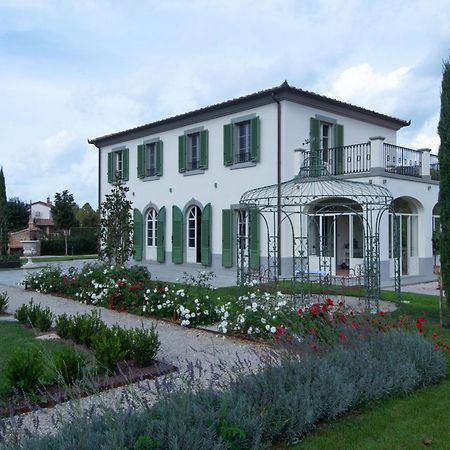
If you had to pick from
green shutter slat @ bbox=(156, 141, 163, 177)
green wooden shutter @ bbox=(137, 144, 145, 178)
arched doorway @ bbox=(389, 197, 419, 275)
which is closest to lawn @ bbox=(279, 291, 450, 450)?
arched doorway @ bbox=(389, 197, 419, 275)

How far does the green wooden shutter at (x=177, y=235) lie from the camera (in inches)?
802

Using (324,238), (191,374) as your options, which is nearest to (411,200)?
(324,238)

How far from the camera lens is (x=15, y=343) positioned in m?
7.07

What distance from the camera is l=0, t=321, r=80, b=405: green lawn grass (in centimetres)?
516

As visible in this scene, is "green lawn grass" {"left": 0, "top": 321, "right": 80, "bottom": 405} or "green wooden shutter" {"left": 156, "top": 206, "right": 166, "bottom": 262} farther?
"green wooden shutter" {"left": 156, "top": 206, "right": 166, "bottom": 262}

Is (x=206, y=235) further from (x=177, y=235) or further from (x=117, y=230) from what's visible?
(x=117, y=230)

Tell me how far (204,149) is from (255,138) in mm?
2746

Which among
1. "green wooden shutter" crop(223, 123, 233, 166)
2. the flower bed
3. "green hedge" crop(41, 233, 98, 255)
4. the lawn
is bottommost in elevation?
the lawn

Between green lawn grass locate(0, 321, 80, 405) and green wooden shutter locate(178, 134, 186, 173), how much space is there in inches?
488

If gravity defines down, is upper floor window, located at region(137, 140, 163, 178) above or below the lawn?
above

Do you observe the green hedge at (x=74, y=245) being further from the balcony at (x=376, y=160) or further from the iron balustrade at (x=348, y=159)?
the balcony at (x=376, y=160)

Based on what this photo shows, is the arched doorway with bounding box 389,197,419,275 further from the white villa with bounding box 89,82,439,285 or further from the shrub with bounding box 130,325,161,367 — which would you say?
the shrub with bounding box 130,325,161,367

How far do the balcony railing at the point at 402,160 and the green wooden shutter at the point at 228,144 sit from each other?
17.4ft

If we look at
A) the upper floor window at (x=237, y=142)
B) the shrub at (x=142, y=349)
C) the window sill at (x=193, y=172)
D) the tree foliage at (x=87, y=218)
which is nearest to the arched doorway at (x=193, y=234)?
the window sill at (x=193, y=172)
